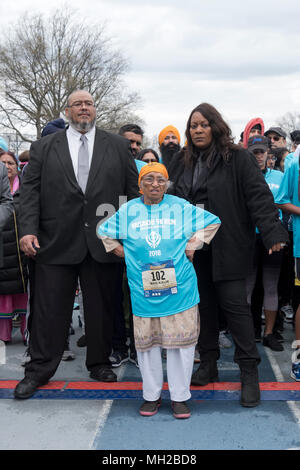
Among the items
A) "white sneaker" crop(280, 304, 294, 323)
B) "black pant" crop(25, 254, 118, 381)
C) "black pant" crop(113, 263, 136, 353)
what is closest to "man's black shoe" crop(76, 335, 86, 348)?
"black pant" crop(113, 263, 136, 353)

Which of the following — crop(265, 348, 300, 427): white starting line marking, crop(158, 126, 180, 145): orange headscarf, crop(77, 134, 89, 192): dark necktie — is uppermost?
crop(158, 126, 180, 145): orange headscarf

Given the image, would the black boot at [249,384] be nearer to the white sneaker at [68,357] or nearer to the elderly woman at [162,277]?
the elderly woman at [162,277]

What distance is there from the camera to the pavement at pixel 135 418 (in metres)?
2.97

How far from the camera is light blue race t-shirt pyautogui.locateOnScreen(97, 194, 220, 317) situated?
330 cm

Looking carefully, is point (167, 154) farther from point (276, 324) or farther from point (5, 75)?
point (5, 75)

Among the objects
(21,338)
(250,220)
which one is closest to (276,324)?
(250,220)

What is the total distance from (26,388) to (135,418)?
0.88 metres

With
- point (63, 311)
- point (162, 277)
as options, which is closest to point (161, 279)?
point (162, 277)

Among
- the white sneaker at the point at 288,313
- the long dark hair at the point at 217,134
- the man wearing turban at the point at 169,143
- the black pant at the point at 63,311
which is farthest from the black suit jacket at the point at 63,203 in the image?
the white sneaker at the point at 288,313

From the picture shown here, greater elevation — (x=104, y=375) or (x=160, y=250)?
(x=160, y=250)

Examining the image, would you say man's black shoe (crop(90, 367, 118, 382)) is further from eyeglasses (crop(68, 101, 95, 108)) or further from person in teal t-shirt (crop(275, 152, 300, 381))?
eyeglasses (crop(68, 101, 95, 108))

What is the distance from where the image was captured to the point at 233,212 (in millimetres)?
3631

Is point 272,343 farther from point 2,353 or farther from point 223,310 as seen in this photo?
point 2,353

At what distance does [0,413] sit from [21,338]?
1983 mm
